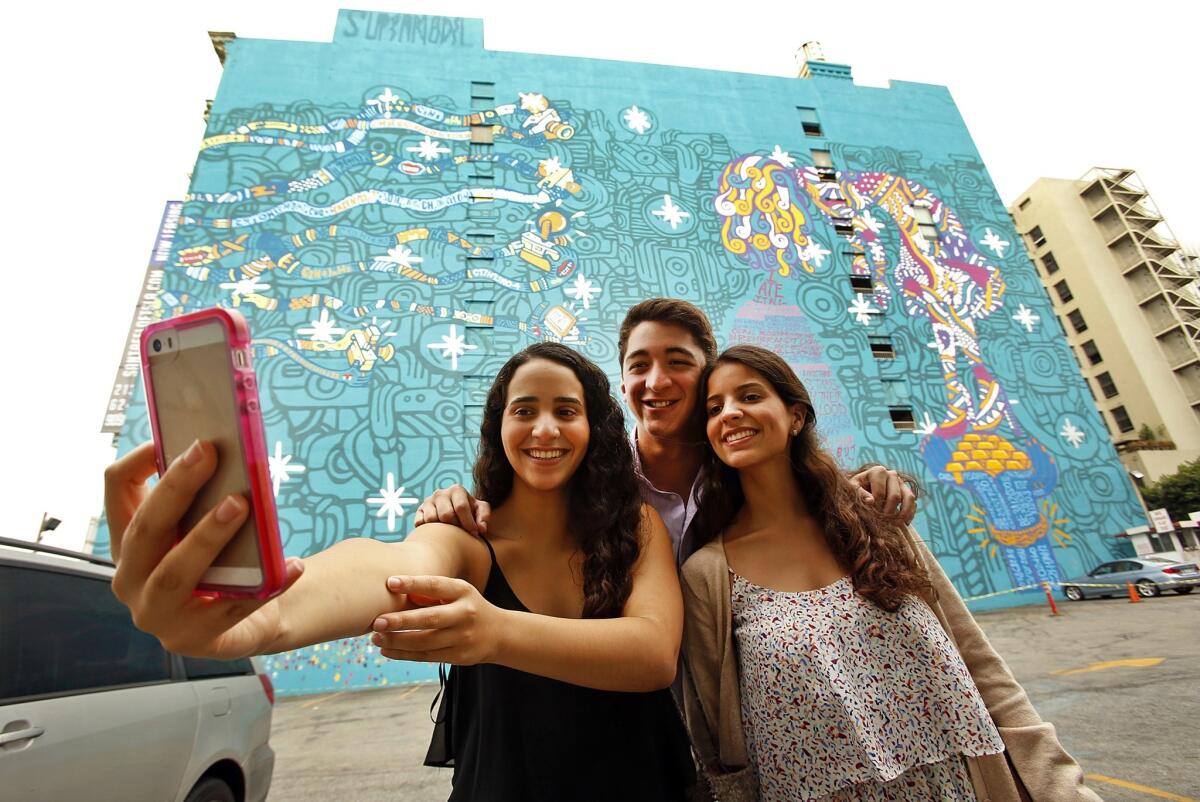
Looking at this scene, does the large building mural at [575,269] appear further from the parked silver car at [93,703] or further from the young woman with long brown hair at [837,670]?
the young woman with long brown hair at [837,670]

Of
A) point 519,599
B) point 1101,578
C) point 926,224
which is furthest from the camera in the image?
point 926,224

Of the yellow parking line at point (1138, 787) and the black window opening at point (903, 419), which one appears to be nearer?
the yellow parking line at point (1138, 787)

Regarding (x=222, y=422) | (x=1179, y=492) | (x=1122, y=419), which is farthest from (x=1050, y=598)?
(x=1122, y=419)

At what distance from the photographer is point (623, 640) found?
46.5 inches

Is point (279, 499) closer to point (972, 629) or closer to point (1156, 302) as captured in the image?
point (972, 629)

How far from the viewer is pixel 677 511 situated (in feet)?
7.61

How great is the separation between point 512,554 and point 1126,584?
51.9 ft

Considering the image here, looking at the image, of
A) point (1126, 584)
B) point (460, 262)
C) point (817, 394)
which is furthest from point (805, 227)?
point (1126, 584)

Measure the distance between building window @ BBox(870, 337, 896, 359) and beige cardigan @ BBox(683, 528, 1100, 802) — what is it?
1376cm

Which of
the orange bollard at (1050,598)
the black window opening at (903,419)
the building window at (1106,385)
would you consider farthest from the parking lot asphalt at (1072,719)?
the building window at (1106,385)

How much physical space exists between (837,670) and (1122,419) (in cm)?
3712

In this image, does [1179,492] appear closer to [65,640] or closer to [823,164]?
[823,164]

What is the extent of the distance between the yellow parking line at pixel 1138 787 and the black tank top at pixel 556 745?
12.5 feet

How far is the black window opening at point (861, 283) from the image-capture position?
14.7 m
